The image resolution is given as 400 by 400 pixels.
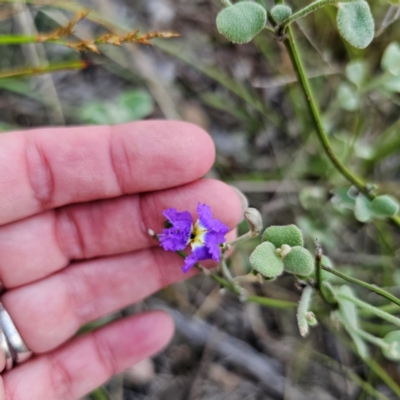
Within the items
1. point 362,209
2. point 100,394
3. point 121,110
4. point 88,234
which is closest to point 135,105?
point 121,110

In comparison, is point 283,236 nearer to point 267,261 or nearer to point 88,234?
point 267,261

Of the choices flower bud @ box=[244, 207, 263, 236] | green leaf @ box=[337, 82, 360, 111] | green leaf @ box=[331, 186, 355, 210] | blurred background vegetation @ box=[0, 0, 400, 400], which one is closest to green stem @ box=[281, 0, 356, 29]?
flower bud @ box=[244, 207, 263, 236]

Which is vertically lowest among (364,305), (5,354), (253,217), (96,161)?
(5,354)

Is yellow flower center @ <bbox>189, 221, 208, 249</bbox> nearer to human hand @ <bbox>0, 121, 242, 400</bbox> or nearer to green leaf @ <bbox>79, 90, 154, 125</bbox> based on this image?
human hand @ <bbox>0, 121, 242, 400</bbox>

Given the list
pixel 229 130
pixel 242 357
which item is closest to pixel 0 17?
pixel 229 130

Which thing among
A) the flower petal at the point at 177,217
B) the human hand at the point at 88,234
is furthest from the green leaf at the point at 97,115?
the flower petal at the point at 177,217

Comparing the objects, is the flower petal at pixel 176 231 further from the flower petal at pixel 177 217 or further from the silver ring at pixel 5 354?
the silver ring at pixel 5 354

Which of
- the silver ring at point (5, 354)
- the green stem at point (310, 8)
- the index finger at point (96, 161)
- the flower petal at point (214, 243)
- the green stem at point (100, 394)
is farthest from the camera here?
the green stem at point (100, 394)
